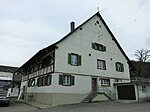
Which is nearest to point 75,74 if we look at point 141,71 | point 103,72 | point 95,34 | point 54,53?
point 54,53

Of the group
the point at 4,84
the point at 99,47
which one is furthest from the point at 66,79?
the point at 99,47

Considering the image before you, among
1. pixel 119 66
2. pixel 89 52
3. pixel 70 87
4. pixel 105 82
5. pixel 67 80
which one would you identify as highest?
→ pixel 89 52

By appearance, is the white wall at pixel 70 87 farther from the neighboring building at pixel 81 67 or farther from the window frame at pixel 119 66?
the window frame at pixel 119 66

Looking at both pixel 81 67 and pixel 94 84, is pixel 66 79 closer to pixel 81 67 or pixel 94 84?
pixel 81 67

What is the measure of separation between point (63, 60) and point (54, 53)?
51.0 inches

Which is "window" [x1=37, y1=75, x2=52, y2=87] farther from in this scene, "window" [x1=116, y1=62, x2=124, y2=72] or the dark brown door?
"window" [x1=116, y1=62, x2=124, y2=72]

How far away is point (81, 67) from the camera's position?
2000 centimetres

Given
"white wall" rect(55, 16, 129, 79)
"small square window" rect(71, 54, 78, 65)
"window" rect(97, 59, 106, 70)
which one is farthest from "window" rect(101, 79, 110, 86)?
"small square window" rect(71, 54, 78, 65)

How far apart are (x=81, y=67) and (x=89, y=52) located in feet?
8.44

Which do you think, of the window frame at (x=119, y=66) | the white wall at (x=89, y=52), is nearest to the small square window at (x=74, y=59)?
the white wall at (x=89, y=52)

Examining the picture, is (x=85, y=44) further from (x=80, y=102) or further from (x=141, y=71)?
(x=141, y=71)

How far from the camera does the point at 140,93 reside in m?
20.8

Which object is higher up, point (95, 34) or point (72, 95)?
point (95, 34)

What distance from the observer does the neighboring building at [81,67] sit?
18.1 m
